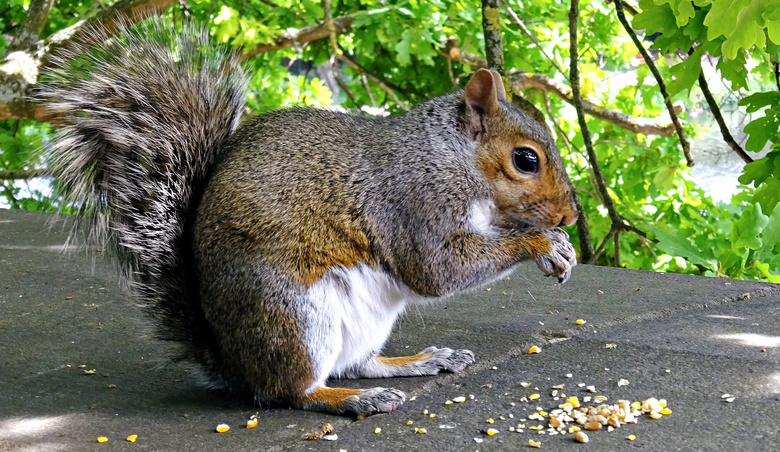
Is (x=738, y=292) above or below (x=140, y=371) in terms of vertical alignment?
above

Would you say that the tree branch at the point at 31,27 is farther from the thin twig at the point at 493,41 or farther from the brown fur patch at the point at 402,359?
the brown fur patch at the point at 402,359

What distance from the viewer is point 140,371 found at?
226 centimetres

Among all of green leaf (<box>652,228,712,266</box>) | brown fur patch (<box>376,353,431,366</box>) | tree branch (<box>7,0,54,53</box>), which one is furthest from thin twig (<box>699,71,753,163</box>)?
tree branch (<box>7,0,54,53</box>)

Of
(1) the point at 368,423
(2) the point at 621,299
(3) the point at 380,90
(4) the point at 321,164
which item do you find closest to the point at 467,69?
(3) the point at 380,90

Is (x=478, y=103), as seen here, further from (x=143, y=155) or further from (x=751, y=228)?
(x=751, y=228)

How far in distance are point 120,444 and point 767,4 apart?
153cm

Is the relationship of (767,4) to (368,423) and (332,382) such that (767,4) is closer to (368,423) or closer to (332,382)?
(368,423)

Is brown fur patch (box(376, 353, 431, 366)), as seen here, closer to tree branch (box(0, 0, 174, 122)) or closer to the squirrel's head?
the squirrel's head

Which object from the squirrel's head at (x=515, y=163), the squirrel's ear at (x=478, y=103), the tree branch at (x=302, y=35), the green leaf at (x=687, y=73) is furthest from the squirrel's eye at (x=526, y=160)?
the tree branch at (x=302, y=35)

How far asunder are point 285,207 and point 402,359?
1.89 ft

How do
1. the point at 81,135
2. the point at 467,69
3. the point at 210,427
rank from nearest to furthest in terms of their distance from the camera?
the point at 210,427
the point at 81,135
the point at 467,69

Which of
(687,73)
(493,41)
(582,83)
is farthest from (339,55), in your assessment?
(687,73)

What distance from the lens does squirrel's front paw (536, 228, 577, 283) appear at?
2123 mm

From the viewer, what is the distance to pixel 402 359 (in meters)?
2.26
